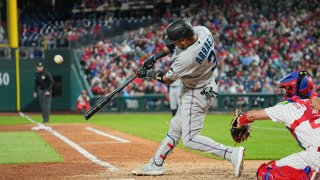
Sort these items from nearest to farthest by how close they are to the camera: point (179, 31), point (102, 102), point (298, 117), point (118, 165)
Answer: point (298, 117), point (179, 31), point (102, 102), point (118, 165)

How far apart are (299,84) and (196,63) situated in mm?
1242

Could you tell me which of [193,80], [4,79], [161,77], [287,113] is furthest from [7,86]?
[287,113]

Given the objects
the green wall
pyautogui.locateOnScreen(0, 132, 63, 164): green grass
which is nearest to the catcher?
pyautogui.locateOnScreen(0, 132, 63, 164): green grass

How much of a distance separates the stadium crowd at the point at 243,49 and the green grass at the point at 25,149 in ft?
35.4

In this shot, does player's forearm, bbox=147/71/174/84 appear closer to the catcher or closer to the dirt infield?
the dirt infield

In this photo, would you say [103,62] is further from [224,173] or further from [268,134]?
[224,173]

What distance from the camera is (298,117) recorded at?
5777 mm

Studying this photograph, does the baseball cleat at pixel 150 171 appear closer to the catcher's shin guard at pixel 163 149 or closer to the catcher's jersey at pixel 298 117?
the catcher's shin guard at pixel 163 149

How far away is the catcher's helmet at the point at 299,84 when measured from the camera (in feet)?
19.5

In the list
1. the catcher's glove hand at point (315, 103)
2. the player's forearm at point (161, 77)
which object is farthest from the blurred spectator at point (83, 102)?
the catcher's glove hand at point (315, 103)

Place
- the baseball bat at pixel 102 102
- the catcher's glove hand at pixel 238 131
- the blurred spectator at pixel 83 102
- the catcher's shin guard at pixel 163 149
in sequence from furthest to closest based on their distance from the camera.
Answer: the blurred spectator at pixel 83 102, the baseball bat at pixel 102 102, the catcher's shin guard at pixel 163 149, the catcher's glove hand at pixel 238 131

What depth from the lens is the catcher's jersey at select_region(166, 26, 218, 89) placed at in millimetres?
6617

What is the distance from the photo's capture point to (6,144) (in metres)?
11.6

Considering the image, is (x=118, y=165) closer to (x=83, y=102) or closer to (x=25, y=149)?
(x=25, y=149)
